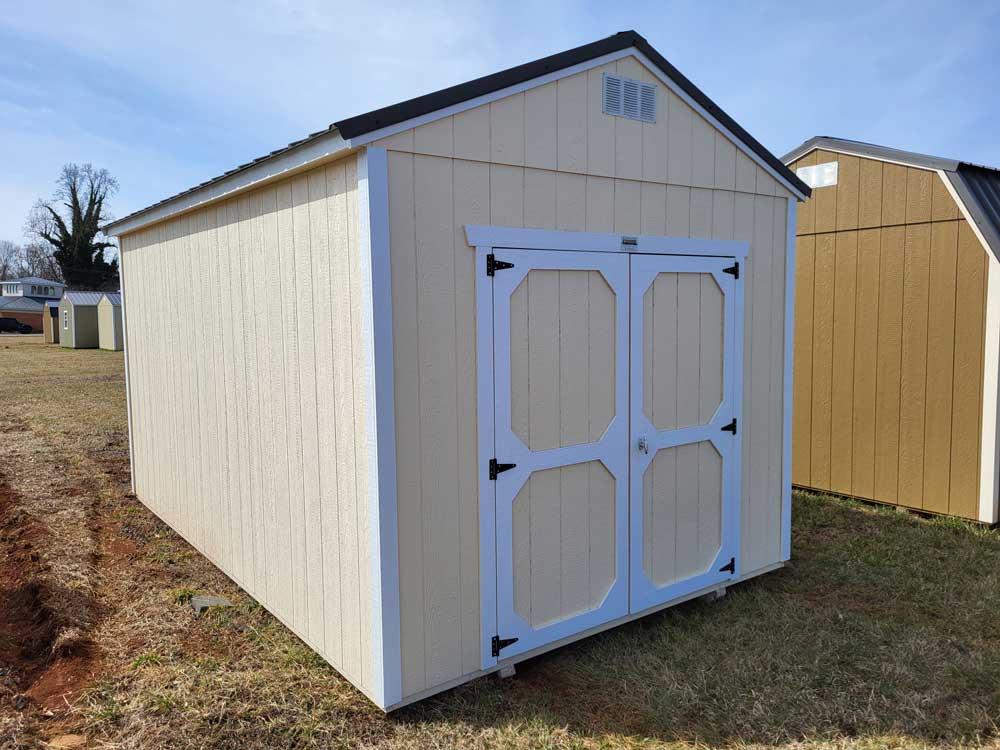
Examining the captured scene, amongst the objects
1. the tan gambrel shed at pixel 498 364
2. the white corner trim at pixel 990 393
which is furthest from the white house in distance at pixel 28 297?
the white corner trim at pixel 990 393

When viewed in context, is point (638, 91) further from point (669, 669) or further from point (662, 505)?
point (669, 669)

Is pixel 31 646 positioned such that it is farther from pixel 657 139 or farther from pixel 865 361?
pixel 865 361

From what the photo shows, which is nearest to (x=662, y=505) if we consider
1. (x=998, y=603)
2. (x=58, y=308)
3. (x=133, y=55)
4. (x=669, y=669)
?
(x=669, y=669)

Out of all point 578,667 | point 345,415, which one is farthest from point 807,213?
point 345,415

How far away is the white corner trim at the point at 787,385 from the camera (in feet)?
15.7

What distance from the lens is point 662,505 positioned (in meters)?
4.22

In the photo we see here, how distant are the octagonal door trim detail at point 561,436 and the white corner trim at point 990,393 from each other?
3.66 m

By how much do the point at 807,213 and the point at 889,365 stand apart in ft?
5.34

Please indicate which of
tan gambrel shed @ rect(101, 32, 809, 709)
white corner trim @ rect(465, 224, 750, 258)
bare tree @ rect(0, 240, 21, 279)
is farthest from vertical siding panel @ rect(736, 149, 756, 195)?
bare tree @ rect(0, 240, 21, 279)

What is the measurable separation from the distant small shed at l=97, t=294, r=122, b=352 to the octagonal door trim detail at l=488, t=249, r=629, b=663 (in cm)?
2700

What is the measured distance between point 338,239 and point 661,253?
178cm

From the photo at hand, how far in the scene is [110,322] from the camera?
27.4m

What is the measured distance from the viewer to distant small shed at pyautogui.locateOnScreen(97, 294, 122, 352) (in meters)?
27.2

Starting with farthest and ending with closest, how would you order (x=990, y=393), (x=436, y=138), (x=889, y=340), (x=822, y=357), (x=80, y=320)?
(x=80, y=320), (x=822, y=357), (x=889, y=340), (x=990, y=393), (x=436, y=138)
